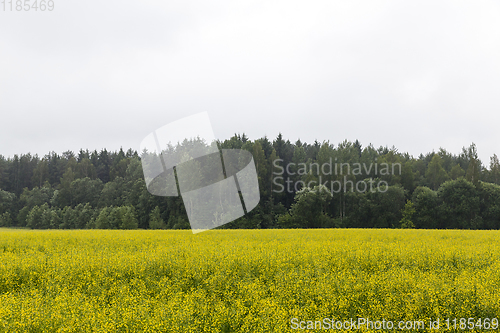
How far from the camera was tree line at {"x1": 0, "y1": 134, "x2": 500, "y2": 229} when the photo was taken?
56.6 metres

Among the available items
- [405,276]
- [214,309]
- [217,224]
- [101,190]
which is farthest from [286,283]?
[101,190]

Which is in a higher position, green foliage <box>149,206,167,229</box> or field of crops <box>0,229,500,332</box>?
field of crops <box>0,229,500,332</box>

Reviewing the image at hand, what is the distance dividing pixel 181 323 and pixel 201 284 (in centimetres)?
354

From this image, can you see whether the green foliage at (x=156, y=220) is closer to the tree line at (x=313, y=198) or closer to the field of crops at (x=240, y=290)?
the tree line at (x=313, y=198)

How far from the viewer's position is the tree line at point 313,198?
56.6 metres

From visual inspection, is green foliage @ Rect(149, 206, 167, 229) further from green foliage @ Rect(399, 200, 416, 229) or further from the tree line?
green foliage @ Rect(399, 200, 416, 229)

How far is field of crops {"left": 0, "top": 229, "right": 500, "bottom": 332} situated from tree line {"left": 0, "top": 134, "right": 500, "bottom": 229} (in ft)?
144

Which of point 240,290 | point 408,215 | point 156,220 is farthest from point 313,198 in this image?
point 240,290

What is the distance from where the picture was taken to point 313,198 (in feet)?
182

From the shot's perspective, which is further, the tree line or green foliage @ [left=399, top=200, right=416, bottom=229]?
the tree line

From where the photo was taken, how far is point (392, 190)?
59375 mm

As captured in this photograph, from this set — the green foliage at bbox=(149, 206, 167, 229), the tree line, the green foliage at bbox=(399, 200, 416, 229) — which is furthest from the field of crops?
the green foliage at bbox=(149, 206, 167, 229)

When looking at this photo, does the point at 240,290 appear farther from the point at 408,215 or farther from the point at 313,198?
the point at 408,215

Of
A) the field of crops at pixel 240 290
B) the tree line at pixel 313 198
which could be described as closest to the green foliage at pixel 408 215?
the tree line at pixel 313 198
